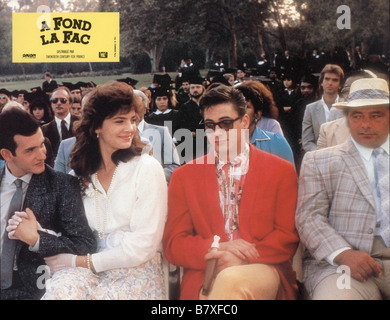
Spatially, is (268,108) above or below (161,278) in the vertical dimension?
above

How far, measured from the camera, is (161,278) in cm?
246

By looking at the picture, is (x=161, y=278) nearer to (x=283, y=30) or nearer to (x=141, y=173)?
(x=141, y=173)

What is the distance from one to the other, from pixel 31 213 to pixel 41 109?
2.78 m

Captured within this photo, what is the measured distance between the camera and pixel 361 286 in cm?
225

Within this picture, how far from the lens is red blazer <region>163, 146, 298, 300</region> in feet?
7.66

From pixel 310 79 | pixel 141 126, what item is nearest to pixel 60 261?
pixel 141 126

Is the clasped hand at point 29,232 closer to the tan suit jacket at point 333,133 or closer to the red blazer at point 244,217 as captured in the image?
the red blazer at point 244,217

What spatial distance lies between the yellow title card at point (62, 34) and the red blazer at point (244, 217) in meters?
0.95

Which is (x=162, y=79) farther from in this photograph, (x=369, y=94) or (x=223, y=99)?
(x=369, y=94)

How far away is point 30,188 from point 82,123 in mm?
432

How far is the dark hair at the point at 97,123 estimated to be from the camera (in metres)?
2.37

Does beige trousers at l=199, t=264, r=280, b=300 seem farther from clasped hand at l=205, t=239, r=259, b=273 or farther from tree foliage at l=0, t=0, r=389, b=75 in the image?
tree foliage at l=0, t=0, r=389, b=75
